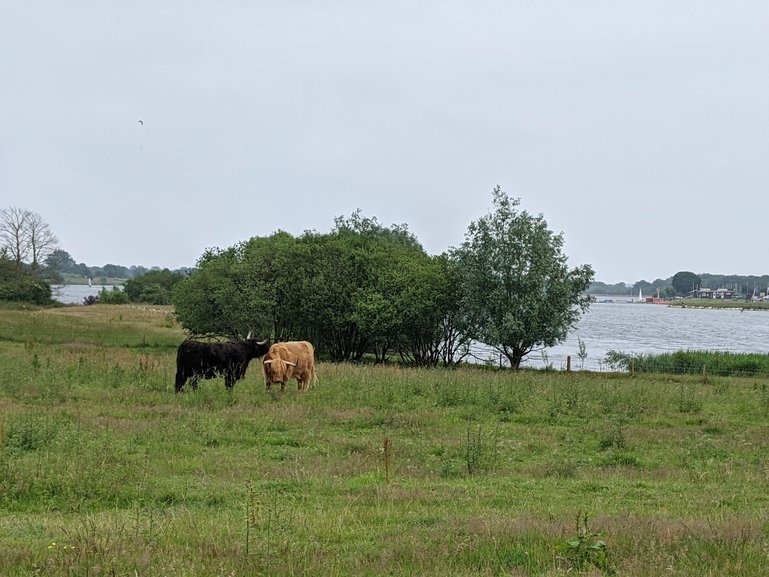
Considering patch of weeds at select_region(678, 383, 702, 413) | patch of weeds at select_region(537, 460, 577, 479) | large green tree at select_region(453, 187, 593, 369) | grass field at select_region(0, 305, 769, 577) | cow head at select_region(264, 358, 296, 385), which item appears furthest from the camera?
large green tree at select_region(453, 187, 593, 369)

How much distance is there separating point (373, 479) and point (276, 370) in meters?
9.90

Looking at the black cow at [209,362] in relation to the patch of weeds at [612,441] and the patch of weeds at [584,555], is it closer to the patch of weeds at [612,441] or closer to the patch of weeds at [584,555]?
the patch of weeds at [612,441]

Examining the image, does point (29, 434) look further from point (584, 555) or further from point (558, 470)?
point (584, 555)

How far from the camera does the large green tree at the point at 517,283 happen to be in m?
39.5

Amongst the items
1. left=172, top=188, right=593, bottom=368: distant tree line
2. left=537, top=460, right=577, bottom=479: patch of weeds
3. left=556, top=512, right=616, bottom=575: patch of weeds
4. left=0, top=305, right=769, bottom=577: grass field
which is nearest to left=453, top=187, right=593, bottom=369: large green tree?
left=172, top=188, right=593, bottom=368: distant tree line

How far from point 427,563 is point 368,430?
8.83 metres

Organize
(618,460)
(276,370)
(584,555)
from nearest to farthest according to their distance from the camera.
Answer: (584,555), (618,460), (276,370)

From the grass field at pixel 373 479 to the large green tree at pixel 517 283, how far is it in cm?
1802

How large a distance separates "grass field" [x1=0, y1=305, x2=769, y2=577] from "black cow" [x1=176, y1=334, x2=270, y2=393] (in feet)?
1.63

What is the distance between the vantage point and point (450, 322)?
43.2 metres

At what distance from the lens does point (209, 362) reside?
65.0ft

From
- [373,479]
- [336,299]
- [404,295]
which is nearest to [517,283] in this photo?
[404,295]

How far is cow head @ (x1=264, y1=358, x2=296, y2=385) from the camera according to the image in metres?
19.5

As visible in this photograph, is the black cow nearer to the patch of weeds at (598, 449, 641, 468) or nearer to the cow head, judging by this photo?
the cow head
